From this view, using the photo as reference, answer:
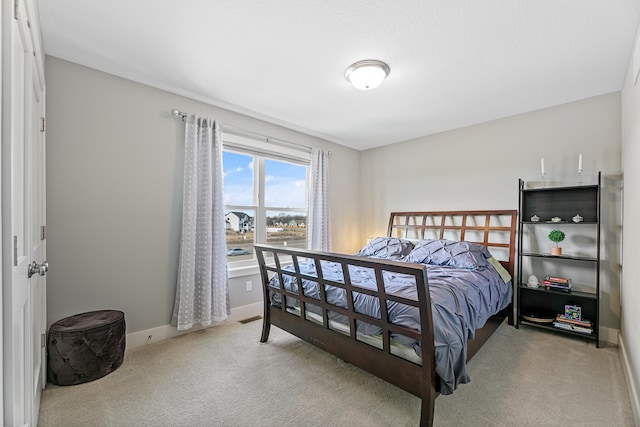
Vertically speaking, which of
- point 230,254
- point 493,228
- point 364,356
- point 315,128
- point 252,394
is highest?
point 315,128

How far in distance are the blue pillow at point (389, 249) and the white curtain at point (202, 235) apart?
1846 mm

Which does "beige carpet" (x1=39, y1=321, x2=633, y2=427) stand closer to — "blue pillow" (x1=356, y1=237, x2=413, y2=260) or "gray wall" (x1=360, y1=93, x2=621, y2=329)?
"gray wall" (x1=360, y1=93, x2=621, y2=329)

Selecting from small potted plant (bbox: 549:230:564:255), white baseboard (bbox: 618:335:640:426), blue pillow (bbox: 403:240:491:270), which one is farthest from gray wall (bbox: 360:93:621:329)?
blue pillow (bbox: 403:240:491:270)

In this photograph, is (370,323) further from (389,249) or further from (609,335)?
(609,335)

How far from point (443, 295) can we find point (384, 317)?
471 mm

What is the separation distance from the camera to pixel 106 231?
249cm

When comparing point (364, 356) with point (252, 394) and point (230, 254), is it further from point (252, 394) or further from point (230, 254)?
point (230, 254)

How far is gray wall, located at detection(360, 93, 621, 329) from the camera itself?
2.82 metres

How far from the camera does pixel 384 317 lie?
5.87 feet

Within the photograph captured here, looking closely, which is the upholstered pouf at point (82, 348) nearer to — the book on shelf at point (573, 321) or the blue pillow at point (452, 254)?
the blue pillow at point (452, 254)

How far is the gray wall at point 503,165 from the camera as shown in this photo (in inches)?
111

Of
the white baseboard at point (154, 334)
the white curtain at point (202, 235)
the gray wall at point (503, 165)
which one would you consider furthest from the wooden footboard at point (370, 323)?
the gray wall at point (503, 165)

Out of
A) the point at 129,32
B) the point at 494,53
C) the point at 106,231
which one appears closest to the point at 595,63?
the point at 494,53

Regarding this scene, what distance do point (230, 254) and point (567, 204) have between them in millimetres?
3764
